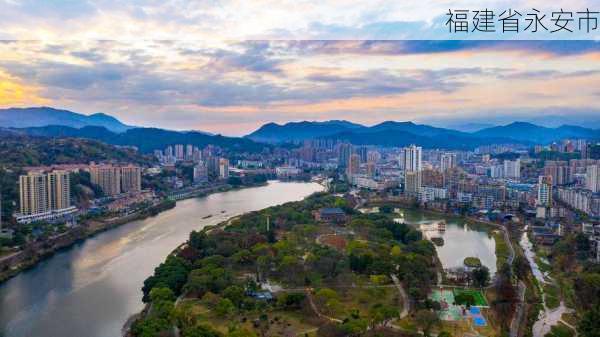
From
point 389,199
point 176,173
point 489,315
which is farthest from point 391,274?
point 176,173

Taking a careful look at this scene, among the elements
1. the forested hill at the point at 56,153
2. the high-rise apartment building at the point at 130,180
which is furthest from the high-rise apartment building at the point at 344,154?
the high-rise apartment building at the point at 130,180

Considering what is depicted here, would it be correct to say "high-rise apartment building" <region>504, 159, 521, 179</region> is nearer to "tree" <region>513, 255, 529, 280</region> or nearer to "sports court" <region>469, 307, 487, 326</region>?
"tree" <region>513, 255, 529, 280</region>

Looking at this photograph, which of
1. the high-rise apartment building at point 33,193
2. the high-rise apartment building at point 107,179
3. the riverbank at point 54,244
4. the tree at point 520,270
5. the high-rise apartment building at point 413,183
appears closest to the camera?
the tree at point 520,270

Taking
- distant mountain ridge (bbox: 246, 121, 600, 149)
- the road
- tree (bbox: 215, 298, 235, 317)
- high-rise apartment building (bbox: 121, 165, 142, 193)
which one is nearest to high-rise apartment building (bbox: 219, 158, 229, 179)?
high-rise apartment building (bbox: 121, 165, 142, 193)

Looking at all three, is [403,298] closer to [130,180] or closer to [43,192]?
[43,192]

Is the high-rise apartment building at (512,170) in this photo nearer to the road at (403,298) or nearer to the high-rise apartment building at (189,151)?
the road at (403,298)
